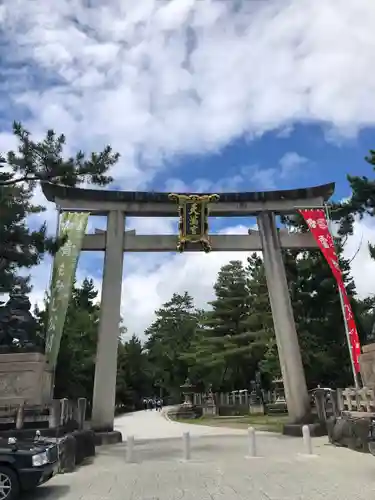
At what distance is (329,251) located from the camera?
18406 millimetres

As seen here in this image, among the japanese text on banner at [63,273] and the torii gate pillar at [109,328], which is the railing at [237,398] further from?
the japanese text on banner at [63,273]

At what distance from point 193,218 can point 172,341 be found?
49.5m

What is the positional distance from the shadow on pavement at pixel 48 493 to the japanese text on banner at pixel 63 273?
27.3ft

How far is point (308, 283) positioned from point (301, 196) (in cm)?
491

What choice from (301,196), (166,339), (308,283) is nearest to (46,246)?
(301,196)

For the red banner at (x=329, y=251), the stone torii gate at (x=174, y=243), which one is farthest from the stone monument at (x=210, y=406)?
the red banner at (x=329, y=251)

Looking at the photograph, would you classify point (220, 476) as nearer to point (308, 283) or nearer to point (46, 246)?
point (46, 246)

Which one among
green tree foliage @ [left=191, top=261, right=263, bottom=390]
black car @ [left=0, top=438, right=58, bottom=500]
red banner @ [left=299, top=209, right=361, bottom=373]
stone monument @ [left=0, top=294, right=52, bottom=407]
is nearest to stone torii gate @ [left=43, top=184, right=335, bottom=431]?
red banner @ [left=299, top=209, right=361, bottom=373]

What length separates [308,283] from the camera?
22.6 m

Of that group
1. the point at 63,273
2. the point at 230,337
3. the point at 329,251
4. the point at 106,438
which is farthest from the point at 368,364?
the point at 230,337

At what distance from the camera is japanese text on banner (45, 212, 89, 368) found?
1664cm

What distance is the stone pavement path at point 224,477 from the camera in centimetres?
721

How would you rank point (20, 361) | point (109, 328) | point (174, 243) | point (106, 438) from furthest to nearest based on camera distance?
point (174, 243) → point (109, 328) → point (106, 438) → point (20, 361)

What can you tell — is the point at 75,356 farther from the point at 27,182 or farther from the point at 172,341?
the point at 172,341
